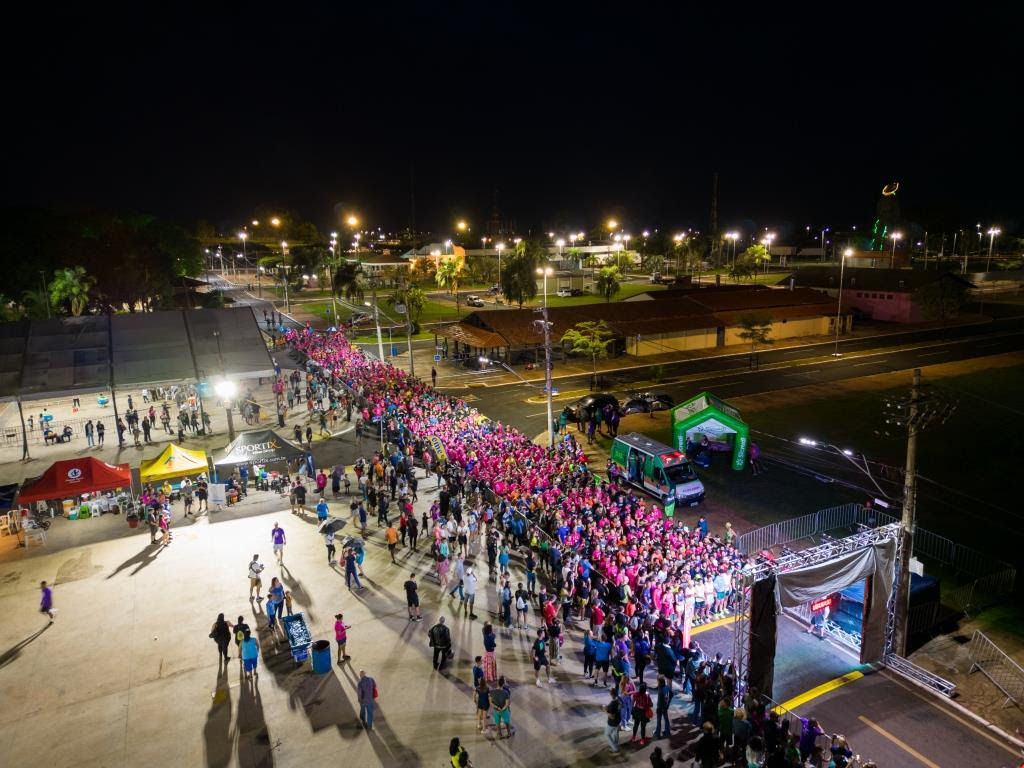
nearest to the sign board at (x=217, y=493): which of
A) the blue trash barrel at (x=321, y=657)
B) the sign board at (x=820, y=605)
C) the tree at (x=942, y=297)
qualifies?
the blue trash barrel at (x=321, y=657)

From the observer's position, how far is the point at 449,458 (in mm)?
23953

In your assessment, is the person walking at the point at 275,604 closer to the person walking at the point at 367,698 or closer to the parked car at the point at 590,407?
the person walking at the point at 367,698

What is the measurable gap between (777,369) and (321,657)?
135ft

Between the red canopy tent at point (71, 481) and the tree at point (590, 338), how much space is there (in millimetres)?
28218

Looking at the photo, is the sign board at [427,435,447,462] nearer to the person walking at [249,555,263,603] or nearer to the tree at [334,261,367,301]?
the person walking at [249,555,263,603]

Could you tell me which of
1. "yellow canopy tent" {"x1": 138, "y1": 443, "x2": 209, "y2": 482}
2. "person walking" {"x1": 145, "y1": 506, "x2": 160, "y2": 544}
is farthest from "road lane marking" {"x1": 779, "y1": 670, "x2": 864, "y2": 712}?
"yellow canopy tent" {"x1": 138, "y1": 443, "x2": 209, "y2": 482}

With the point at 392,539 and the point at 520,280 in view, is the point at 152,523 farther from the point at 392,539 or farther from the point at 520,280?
the point at 520,280

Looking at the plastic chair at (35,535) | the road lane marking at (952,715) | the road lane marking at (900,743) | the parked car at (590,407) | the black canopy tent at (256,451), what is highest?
the black canopy tent at (256,451)

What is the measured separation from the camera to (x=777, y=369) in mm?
46344

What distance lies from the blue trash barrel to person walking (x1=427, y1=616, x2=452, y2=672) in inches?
86.6

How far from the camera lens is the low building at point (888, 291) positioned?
66.5 m

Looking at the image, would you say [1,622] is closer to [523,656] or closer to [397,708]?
[397,708]

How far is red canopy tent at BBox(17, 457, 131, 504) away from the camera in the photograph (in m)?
20.3

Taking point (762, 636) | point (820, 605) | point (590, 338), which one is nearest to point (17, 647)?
point (762, 636)
